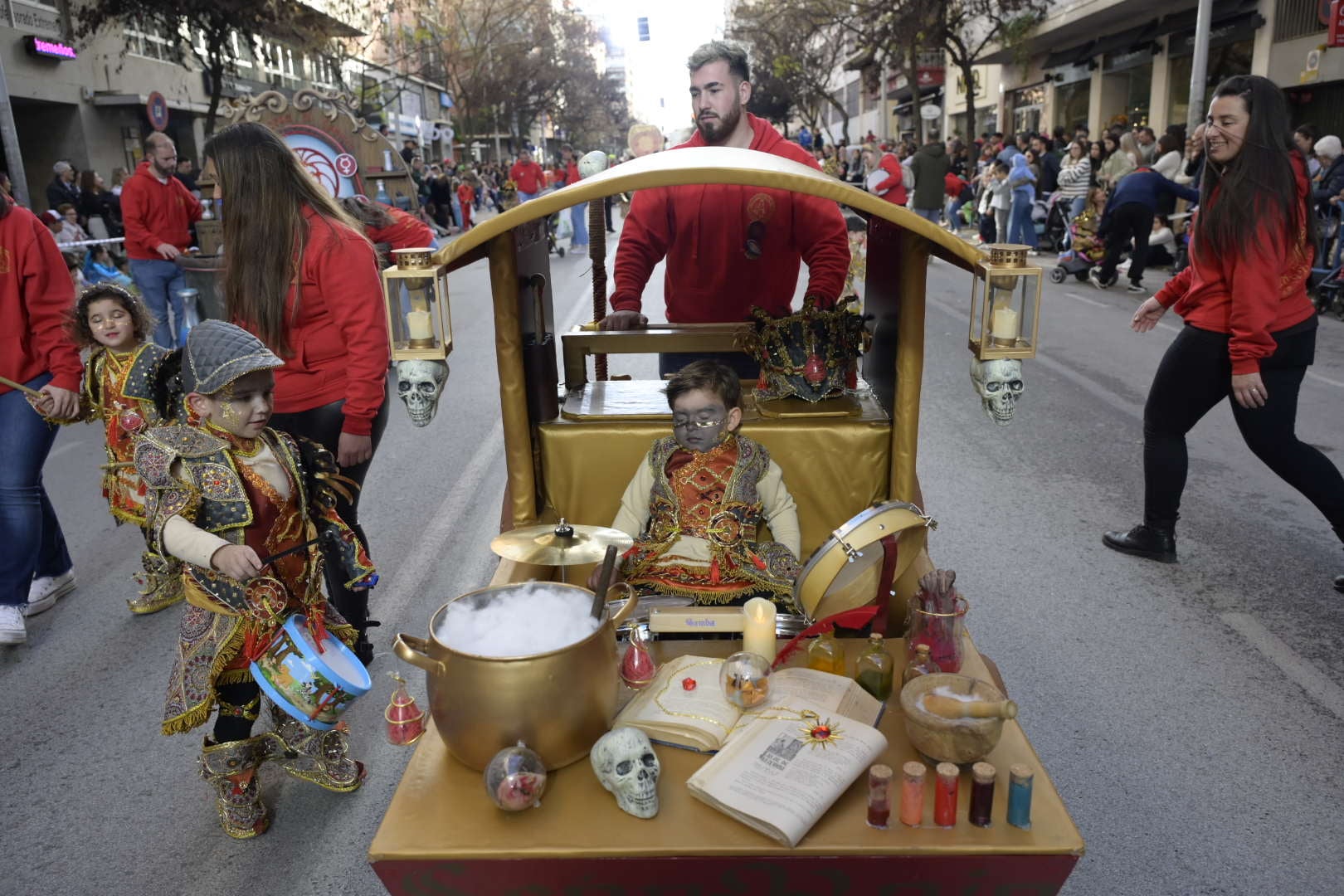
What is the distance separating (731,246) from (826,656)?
2.22 m

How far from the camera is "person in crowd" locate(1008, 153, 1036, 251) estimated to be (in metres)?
16.2

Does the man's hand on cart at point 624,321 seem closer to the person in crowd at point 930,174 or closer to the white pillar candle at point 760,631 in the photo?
the white pillar candle at point 760,631

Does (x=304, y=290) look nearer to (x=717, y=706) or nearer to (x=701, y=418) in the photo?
(x=701, y=418)

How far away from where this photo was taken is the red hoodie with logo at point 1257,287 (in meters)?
3.75

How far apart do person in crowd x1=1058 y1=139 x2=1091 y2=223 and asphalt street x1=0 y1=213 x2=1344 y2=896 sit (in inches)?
348

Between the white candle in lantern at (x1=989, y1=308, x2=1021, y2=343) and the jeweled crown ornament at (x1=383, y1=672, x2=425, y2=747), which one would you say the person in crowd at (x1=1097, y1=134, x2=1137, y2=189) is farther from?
the jeweled crown ornament at (x1=383, y1=672, x2=425, y2=747)

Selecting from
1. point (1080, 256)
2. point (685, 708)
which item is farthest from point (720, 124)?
point (1080, 256)

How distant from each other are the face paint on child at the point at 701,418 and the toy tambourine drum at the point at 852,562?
582 mm

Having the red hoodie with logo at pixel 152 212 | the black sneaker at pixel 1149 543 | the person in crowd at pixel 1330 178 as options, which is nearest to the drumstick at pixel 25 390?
the red hoodie with logo at pixel 152 212

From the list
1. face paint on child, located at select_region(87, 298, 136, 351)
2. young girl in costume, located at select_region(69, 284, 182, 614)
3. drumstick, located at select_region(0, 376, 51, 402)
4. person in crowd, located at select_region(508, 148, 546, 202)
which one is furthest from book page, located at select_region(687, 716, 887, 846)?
person in crowd, located at select_region(508, 148, 546, 202)

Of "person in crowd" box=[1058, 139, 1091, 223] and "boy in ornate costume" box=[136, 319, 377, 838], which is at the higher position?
"person in crowd" box=[1058, 139, 1091, 223]

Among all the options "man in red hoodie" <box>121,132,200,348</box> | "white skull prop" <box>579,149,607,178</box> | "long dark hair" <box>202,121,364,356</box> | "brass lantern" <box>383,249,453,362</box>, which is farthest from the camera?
"man in red hoodie" <box>121,132,200,348</box>

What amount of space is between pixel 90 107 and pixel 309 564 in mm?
26865

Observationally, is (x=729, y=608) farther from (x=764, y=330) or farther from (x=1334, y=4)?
(x=1334, y=4)
